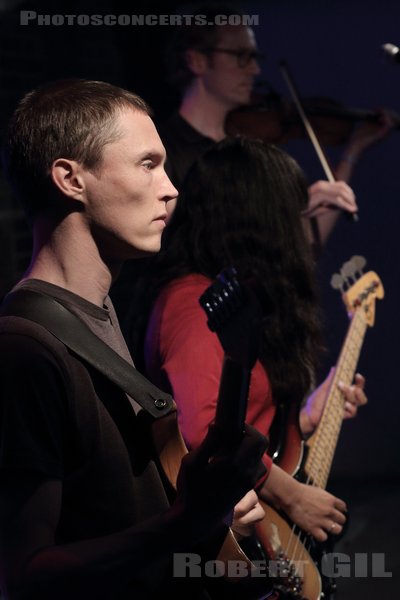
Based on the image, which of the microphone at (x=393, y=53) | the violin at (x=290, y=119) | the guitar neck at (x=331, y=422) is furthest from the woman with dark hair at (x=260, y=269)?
the violin at (x=290, y=119)

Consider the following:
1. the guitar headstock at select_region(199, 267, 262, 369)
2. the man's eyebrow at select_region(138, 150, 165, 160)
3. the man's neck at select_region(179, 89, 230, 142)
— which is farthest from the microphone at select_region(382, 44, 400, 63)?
the guitar headstock at select_region(199, 267, 262, 369)

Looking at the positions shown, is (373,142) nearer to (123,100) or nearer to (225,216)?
(225,216)

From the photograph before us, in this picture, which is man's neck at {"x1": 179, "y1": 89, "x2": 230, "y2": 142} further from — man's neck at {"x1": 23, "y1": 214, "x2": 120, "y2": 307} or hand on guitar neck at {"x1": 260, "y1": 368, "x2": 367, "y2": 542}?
man's neck at {"x1": 23, "y1": 214, "x2": 120, "y2": 307}

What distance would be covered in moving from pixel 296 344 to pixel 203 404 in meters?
0.43

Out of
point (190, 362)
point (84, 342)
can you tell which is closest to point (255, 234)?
point (190, 362)

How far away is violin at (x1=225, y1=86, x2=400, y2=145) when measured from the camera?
4.11 m

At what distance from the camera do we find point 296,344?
2.72 m

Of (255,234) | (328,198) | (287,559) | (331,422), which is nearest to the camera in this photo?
(287,559)

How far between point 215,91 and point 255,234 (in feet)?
4.95

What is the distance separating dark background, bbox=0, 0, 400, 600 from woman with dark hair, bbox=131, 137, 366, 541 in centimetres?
159

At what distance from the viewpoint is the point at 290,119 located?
13.6 ft

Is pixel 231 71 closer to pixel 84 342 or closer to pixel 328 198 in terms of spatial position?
pixel 328 198

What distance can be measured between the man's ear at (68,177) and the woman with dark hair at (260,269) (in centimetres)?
88

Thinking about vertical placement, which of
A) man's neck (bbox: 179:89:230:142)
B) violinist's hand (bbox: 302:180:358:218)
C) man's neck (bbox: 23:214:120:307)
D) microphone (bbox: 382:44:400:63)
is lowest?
man's neck (bbox: 23:214:120:307)
